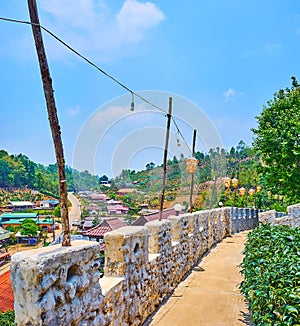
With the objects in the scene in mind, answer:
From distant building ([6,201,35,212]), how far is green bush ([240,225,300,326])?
34183 mm

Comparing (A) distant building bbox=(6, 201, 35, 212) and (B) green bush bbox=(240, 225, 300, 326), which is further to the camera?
(A) distant building bbox=(6, 201, 35, 212)

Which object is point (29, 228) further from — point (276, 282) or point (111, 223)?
point (276, 282)

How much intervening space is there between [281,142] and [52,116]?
13398 millimetres

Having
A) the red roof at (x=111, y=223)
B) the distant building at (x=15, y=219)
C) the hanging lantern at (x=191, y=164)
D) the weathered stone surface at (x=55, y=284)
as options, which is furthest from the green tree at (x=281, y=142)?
the distant building at (x=15, y=219)

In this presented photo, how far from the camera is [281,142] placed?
14.1 metres

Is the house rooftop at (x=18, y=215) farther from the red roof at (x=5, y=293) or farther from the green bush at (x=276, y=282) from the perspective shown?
the green bush at (x=276, y=282)

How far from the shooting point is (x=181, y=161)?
30.5 ft

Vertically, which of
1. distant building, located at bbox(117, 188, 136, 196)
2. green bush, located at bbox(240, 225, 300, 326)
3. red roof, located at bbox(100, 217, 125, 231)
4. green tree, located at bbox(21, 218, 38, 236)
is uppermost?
distant building, located at bbox(117, 188, 136, 196)

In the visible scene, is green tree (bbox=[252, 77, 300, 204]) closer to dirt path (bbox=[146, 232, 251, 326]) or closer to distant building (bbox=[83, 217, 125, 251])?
dirt path (bbox=[146, 232, 251, 326])

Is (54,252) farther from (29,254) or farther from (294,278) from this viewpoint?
(294,278)

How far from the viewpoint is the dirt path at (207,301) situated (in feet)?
13.5

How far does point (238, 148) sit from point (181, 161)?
39025 millimetres

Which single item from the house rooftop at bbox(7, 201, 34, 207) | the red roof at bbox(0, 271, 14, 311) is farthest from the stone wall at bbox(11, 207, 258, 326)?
the house rooftop at bbox(7, 201, 34, 207)

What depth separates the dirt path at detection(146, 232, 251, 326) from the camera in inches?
162
